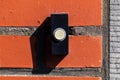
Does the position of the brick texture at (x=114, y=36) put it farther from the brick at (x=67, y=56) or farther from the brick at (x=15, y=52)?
the brick at (x=15, y=52)

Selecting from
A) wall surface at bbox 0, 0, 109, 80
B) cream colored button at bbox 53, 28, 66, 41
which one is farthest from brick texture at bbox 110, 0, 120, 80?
cream colored button at bbox 53, 28, 66, 41

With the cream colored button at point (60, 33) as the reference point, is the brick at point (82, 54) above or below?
below

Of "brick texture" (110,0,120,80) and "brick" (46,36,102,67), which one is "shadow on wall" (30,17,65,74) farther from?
"brick texture" (110,0,120,80)

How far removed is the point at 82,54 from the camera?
0.78m

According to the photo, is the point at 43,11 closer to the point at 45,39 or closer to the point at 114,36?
the point at 45,39

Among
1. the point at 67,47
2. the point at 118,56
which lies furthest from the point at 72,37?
the point at 118,56

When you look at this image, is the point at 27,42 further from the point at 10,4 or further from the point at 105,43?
the point at 105,43

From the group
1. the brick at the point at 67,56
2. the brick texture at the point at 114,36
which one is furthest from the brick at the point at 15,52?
the brick texture at the point at 114,36

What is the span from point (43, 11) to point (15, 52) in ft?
0.49

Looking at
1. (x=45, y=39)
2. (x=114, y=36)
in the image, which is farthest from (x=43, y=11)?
(x=114, y=36)

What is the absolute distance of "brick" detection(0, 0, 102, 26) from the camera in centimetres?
77

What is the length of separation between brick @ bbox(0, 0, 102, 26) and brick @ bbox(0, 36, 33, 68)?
1.9 inches

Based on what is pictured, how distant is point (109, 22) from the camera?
80cm

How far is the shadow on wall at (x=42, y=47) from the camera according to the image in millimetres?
777
